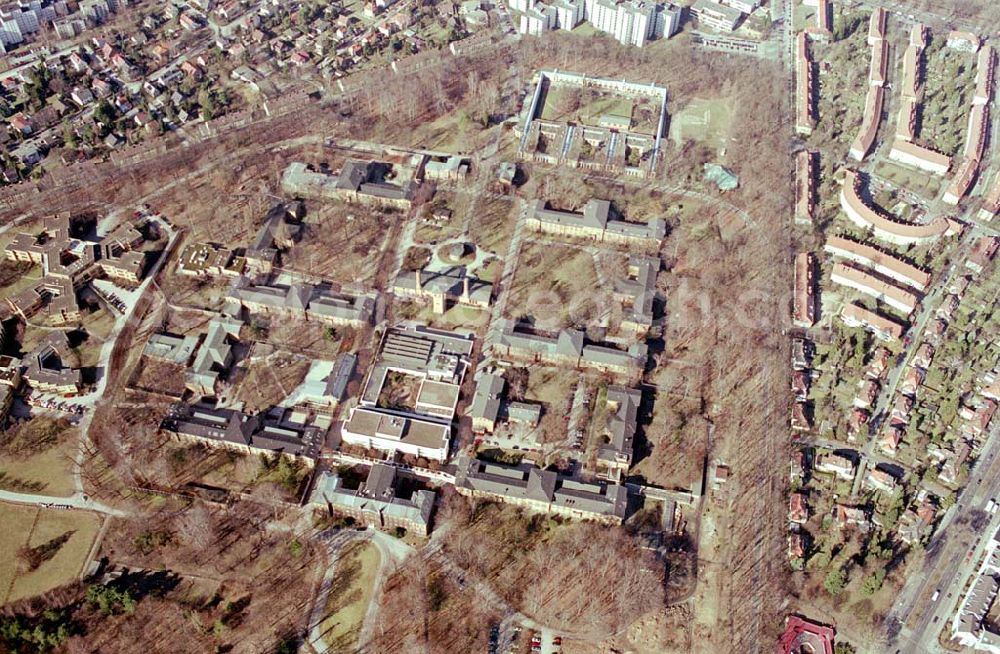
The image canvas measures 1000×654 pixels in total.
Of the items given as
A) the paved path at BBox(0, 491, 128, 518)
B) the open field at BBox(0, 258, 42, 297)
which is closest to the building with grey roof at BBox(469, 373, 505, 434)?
the paved path at BBox(0, 491, 128, 518)

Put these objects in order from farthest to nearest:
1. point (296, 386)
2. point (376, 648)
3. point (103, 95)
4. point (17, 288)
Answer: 1. point (103, 95)
2. point (17, 288)
3. point (296, 386)
4. point (376, 648)

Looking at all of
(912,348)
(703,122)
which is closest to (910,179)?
(703,122)

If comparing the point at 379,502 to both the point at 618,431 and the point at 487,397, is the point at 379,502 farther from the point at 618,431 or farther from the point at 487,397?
the point at 618,431

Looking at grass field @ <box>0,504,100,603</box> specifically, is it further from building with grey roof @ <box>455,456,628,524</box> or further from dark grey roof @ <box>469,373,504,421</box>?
dark grey roof @ <box>469,373,504,421</box>

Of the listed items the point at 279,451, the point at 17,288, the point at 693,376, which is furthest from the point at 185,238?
the point at 693,376

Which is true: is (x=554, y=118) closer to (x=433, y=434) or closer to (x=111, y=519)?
(x=433, y=434)

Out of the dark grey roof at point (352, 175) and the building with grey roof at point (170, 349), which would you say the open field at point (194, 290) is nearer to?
the building with grey roof at point (170, 349)
